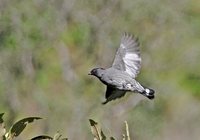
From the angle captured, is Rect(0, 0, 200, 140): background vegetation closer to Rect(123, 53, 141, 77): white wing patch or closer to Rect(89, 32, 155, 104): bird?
Rect(89, 32, 155, 104): bird

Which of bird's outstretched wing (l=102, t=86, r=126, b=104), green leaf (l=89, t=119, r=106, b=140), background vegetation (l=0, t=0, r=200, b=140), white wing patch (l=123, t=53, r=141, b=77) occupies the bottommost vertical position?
green leaf (l=89, t=119, r=106, b=140)

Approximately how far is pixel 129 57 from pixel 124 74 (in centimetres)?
54

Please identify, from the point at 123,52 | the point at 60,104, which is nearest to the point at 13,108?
the point at 60,104

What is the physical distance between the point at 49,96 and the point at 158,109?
2100mm

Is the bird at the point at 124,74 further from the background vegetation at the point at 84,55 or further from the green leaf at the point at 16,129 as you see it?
the background vegetation at the point at 84,55

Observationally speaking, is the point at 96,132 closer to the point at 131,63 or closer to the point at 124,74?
the point at 124,74

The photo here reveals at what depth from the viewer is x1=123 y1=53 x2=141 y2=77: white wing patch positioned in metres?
6.65

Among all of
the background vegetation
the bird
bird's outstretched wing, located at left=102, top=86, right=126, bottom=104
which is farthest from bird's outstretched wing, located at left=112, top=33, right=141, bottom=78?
the background vegetation

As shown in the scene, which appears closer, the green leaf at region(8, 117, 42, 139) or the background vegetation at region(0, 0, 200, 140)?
the green leaf at region(8, 117, 42, 139)

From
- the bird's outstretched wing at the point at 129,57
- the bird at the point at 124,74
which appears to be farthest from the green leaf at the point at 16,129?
the bird's outstretched wing at the point at 129,57

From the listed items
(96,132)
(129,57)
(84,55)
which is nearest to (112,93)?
(129,57)

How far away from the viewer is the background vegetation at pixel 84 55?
42.3ft

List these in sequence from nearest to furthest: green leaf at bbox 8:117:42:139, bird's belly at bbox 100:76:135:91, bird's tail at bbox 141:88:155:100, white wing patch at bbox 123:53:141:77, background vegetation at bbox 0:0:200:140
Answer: green leaf at bbox 8:117:42:139
bird's tail at bbox 141:88:155:100
bird's belly at bbox 100:76:135:91
white wing patch at bbox 123:53:141:77
background vegetation at bbox 0:0:200:140

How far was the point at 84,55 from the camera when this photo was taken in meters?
14.2
